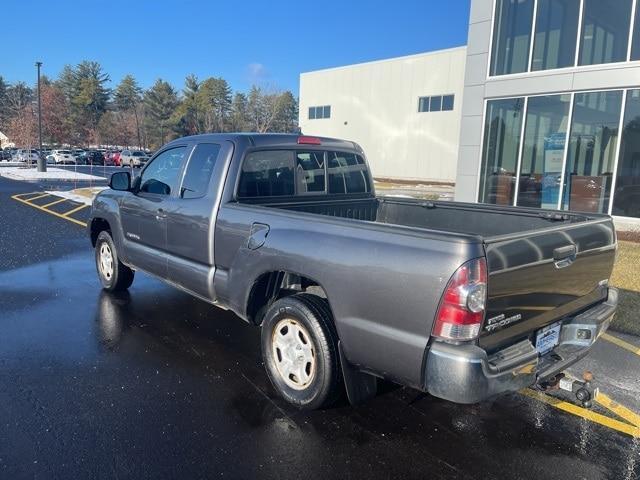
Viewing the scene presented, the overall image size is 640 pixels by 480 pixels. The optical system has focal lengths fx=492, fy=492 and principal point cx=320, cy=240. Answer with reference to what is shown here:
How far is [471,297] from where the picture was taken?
2469 mm

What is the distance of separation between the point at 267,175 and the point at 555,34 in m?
12.1

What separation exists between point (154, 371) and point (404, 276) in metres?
2.43

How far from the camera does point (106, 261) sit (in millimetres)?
6152

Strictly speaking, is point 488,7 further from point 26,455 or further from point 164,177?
point 26,455

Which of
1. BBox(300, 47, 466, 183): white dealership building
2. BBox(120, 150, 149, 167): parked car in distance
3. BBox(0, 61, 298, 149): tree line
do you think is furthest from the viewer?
BBox(0, 61, 298, 149): tree line

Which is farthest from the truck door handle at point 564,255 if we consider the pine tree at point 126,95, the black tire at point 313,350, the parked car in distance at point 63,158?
the pine tree at point 126,95

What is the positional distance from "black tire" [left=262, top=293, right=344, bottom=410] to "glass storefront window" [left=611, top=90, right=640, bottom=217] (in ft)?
37.6

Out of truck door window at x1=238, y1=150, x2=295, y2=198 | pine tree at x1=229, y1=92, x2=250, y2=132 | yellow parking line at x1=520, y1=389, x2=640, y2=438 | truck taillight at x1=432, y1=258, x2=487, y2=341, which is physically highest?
pine tree at x1=229, y1=92, x2=250, y2=132

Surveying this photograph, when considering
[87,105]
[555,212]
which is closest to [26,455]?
[555,212]

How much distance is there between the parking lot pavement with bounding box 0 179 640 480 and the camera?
2.83 metres

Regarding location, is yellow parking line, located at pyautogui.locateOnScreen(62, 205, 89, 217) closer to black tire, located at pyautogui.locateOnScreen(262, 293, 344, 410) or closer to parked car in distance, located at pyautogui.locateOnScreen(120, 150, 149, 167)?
black tire, located at pyautogui.locateOnScreen(262, 293, 344, 410)

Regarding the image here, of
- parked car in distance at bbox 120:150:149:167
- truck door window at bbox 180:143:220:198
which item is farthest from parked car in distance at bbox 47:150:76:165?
truck door window at bbox 180:143:220:198

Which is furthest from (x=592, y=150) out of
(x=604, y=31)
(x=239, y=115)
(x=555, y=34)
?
(x=239, y=115)

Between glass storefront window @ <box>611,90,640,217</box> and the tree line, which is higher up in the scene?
the tree line
